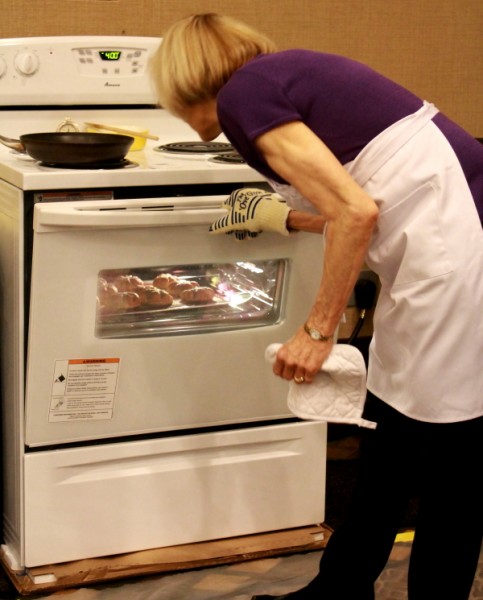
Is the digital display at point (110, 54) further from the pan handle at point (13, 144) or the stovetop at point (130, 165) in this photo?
the pan handle at point (13, 144)

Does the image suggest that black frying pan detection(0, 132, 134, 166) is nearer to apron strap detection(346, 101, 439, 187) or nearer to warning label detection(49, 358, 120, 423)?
warning label detection(49, 358, 120, 423)

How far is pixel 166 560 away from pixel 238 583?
0.17 meters

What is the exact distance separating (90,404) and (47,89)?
78cm

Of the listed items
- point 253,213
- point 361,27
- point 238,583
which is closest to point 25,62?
point 253,213

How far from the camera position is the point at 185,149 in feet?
7.09

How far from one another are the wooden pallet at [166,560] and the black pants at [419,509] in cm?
40

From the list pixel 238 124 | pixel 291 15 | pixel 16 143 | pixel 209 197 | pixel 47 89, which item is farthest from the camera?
pixel 291 15

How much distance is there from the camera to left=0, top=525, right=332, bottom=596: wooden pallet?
78.5 inches

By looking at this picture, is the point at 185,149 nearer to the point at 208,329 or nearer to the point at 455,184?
the point at 208,329

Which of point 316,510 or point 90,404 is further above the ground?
point 90,404

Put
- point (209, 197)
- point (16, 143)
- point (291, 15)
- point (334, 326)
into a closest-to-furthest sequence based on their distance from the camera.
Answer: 1. point (334, 326)
2. point (209, 197)
3. point (16, 143)
4. point (291, 15)

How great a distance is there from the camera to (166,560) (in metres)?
2.08

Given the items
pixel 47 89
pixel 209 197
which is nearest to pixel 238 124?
pixel 209 197

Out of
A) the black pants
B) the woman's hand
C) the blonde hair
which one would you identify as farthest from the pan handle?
the black pants
